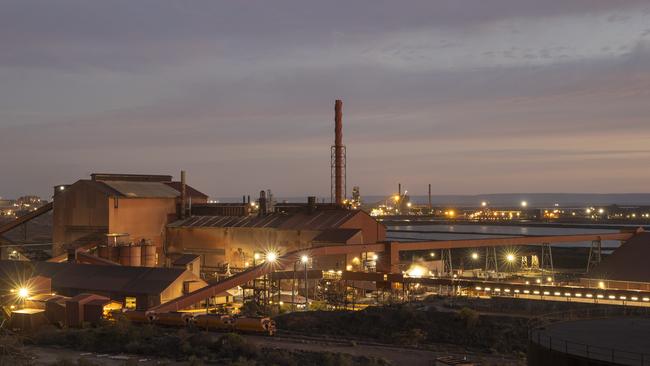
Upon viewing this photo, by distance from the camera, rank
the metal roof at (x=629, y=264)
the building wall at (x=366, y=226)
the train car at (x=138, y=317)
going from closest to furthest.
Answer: the train car at (x=138, y=317) → the metal roof at (x=629, y=264) → the building wall at (x=366, y=226)

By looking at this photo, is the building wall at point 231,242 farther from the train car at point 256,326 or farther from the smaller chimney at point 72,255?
the train car at point 256,326

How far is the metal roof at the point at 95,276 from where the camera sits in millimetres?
41875

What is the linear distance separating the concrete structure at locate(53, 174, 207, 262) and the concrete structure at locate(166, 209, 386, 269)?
192 cm

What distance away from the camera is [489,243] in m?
55.1

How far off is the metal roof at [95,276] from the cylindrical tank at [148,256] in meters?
9.88

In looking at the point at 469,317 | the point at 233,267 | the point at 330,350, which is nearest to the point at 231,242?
the point at 233,267

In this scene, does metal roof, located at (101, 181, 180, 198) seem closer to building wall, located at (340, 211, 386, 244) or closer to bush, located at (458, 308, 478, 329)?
building wall, located at (340, 211, 386, 244)

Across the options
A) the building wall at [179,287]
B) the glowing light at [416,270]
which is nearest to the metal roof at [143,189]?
the building wall at [179,287]

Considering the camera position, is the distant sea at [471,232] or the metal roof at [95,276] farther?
the distant sea at [471,232]

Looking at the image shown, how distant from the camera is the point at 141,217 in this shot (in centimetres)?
6381

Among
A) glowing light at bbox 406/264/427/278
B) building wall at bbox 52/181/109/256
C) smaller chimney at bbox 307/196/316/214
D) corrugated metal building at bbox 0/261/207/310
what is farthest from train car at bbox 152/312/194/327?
building wall at bbox 52/181/109/256

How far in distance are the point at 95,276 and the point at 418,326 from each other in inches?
837

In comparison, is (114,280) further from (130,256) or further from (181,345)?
(181,345)

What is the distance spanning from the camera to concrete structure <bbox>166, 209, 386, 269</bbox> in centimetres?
5544
